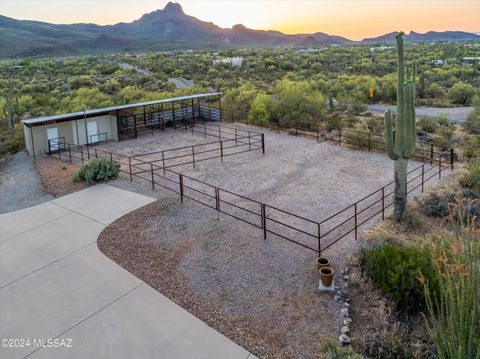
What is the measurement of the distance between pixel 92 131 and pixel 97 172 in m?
7.90

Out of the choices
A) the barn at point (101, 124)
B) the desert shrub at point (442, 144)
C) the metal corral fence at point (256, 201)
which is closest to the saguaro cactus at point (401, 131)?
the metal corral fence at point (256, 201)

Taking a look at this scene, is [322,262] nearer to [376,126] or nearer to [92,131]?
[92,131]

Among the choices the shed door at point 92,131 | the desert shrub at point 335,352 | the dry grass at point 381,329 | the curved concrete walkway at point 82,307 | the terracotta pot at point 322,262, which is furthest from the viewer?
the shed door at point 92,131

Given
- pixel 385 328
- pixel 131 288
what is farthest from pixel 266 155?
pixel 385 328

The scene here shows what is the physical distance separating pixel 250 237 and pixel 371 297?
366 cm

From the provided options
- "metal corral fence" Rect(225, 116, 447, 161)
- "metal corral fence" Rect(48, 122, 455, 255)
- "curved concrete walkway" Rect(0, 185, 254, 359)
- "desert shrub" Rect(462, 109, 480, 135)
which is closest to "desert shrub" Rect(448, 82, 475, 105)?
"desert shrub" Rect(462, 109, 480, 135)

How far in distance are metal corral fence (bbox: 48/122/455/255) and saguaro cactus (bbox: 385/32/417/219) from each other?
459 millimetres

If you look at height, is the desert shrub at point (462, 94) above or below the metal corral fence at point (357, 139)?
above

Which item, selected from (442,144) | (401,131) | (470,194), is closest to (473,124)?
(442,144)

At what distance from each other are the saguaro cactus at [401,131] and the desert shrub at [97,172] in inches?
407

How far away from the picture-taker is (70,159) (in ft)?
62.8

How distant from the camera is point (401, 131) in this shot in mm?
11180

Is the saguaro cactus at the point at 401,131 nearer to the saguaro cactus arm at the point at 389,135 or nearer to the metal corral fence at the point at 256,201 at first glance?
the saguaro cactus arm at the point at 389,135

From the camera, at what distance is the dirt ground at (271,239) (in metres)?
7.38
